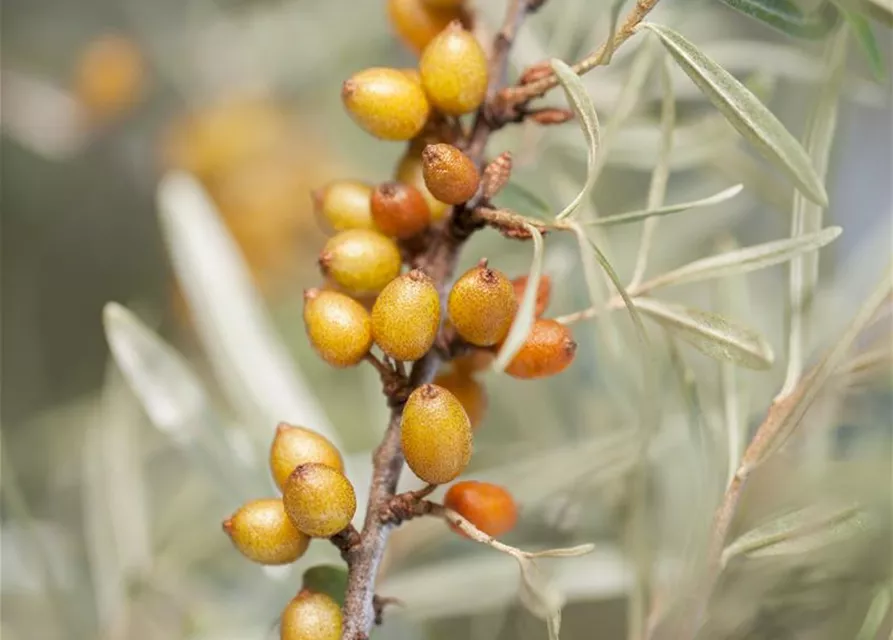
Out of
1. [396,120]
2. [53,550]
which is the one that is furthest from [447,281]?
[53,550]

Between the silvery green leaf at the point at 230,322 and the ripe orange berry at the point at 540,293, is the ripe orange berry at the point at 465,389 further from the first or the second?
the silvery green leaf at the point at 230,322

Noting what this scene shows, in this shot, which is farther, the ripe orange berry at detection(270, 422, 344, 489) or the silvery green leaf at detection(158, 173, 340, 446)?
the silvery green leaf at detection(158, 173, 340, 446)

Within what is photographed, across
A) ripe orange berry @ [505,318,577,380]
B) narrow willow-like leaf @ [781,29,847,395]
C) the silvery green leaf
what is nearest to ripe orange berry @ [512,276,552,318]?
ripe orange berry @ [505,318,577,380]

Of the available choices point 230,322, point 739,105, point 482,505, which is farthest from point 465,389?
point 230,322

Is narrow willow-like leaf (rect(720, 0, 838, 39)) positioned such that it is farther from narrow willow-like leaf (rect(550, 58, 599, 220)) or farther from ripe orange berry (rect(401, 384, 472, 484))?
ripe orange berry (rect(401, 384, 472, 484))

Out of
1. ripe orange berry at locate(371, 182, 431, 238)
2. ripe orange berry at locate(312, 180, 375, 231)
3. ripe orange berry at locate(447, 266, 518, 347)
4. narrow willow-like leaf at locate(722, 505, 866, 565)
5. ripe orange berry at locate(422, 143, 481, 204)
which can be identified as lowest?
narrow willow-like leaf at locate(722, 505, 866, 565)

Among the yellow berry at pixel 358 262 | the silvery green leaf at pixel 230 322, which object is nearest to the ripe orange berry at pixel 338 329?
the yellow berry at pixel 358 262

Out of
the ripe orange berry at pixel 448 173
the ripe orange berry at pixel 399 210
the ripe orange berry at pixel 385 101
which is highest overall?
the ripe orange berry at pixel 385 101

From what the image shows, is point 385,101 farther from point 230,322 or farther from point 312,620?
point 230,322
